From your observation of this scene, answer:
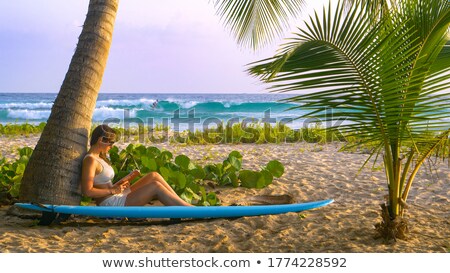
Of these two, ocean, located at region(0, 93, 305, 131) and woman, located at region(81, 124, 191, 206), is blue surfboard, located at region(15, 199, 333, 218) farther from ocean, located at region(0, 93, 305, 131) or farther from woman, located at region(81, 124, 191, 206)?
ocean, located at region(0, 93, 305, 131)

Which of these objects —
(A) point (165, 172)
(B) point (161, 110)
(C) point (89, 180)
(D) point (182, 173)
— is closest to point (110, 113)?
(B) point (161, 110)

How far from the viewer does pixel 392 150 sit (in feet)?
13.8

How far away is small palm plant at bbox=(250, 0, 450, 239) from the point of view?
3.92m

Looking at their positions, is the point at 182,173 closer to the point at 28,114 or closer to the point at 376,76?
the point at 376,76

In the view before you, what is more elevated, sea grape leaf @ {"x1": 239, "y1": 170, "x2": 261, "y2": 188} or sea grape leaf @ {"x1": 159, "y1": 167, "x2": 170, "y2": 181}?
sea grape leaf @ {"x1": 159, "y1": 167, "x2": 170, "y2": 181}

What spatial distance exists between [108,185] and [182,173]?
93cm

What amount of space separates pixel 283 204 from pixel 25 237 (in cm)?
234

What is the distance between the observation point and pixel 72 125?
4945mm

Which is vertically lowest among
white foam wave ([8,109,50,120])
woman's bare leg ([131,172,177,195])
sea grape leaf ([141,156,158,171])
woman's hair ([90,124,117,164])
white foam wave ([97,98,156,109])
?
woman's bare leg ([131,172,177,195])

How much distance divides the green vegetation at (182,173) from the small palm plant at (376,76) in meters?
1.76

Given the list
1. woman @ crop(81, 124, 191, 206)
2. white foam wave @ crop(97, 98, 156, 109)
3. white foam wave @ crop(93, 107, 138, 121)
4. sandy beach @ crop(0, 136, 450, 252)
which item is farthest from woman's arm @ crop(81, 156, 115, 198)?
white foam wave @ crop(97, 98, 156, 109)

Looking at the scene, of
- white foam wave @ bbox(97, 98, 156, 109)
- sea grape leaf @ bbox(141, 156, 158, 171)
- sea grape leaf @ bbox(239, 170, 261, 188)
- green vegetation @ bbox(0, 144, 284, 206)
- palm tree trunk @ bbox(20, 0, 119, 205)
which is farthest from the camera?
white foam wave @ bbox(97, 98, 156, 109)

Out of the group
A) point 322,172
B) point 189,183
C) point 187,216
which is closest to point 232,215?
point 187,216

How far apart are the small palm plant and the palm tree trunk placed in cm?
161
